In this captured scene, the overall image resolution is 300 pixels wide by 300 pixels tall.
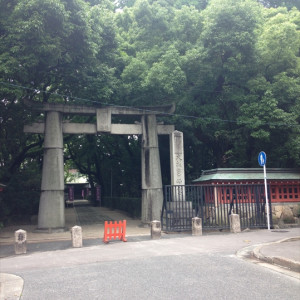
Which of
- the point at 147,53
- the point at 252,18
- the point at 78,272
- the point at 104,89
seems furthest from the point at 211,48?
the point at 78,272

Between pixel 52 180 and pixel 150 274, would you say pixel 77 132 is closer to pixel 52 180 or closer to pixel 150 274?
pixel 52 180

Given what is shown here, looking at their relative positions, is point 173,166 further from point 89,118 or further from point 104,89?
point 89,118

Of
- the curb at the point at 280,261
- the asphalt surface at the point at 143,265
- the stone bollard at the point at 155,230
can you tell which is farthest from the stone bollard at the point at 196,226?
the curb at the point at 280,261

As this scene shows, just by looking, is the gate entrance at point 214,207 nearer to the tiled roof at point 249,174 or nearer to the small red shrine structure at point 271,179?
the small red shrine structure at point 271,179

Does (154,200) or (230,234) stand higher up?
(154,200)

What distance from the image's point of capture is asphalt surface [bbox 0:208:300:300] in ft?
20.7

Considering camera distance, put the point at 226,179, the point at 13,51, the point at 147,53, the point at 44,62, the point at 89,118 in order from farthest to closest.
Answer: the point at 89,118 → the point at 147,53 → the point at 226,179 → the point at 44,62 → the point at 13,51

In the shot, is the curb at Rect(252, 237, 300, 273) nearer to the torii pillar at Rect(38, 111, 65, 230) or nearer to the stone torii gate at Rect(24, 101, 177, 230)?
the stone torii gate at Rect(24, 101, 177, 230)

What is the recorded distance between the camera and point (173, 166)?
19.2 meters

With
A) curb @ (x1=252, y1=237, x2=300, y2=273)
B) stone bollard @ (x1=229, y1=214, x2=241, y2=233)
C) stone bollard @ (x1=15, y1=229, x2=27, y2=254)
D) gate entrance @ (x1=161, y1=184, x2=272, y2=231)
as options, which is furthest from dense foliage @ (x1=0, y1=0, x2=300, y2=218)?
curb @ (x1=252, y1=237, x2=300, y2=273)

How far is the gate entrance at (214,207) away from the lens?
15.7 meters

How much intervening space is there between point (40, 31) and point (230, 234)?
39.6 feet

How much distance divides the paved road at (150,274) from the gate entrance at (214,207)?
3658mm

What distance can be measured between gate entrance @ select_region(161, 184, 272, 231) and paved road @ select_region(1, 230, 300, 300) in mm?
3658
